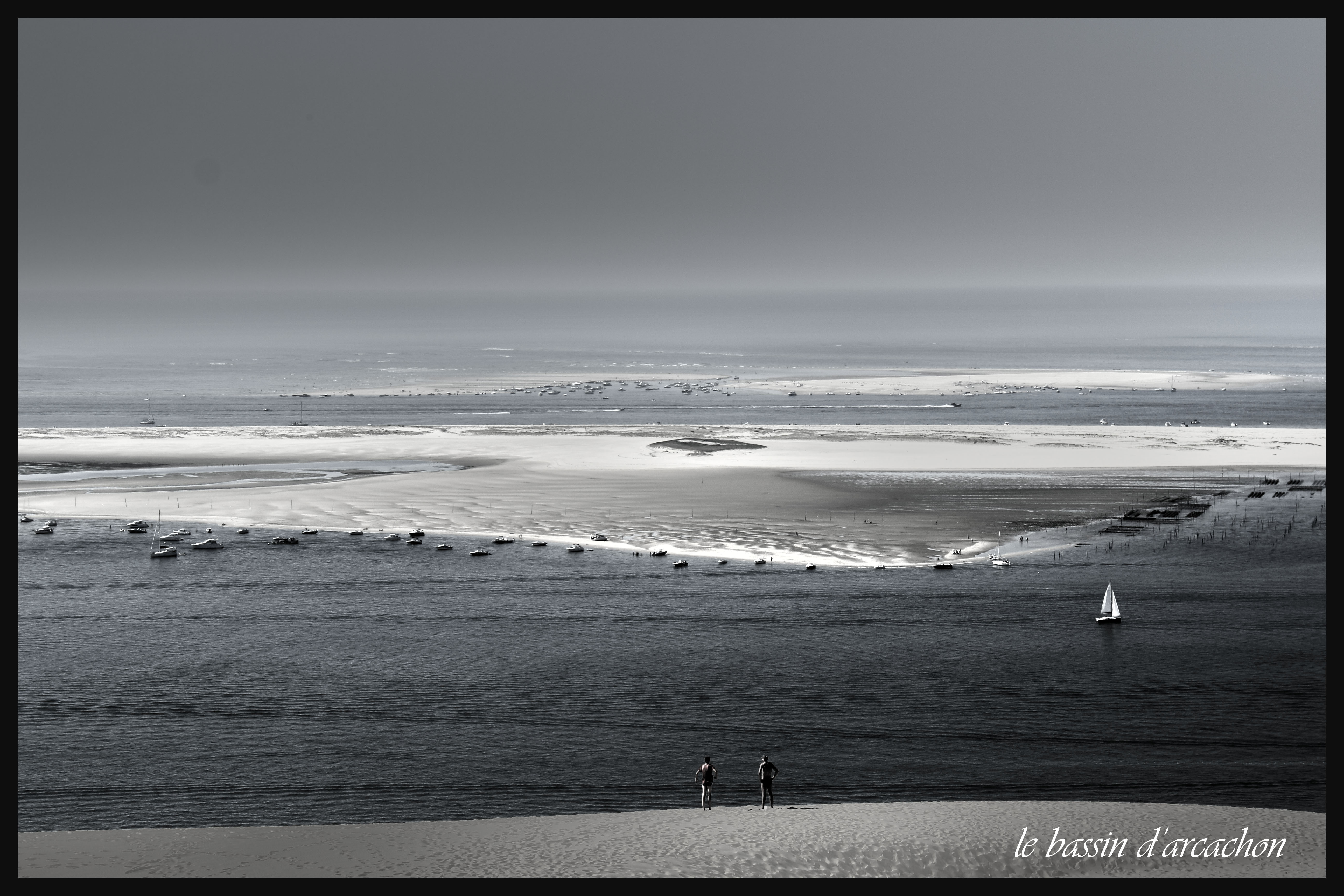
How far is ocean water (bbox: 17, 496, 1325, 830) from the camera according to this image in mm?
33656

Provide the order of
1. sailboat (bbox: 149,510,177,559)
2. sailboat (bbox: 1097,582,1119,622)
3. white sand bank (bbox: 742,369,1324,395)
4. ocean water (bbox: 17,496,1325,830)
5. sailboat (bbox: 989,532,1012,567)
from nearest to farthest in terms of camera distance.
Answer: ocean water (bbox: 17,496,1325,830), sailboat (bbox: 1097,582,1119,622), sailboat (bbox: 989,532,1012,567), sailboat (bbox: 149,510,177,559), white sand bank (bbox: 742,369,1324,395)

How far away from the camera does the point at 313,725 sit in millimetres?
39156

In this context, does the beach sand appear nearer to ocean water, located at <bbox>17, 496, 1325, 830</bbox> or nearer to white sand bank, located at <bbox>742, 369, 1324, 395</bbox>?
ocean water, located at <bbox>17, 496, 1325, 830</bbox>

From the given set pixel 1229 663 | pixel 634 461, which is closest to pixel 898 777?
pixel 1229 663

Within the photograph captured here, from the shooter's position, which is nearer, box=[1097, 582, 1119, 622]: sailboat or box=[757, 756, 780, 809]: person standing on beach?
box=[757, 756, 780, 809]: person standing on beach

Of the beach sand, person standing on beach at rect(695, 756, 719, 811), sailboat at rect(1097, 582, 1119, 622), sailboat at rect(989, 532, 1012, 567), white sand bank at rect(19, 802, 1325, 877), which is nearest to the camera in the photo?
white sand bank at rect(19, 802, 1325, 877)

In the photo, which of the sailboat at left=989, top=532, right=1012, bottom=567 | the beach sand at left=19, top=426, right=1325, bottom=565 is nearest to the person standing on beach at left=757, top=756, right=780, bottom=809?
the beach sand at left=19, top=426, right=1325, bottom=565

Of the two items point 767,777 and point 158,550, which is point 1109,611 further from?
point 158,550

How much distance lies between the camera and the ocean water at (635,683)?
110 feet

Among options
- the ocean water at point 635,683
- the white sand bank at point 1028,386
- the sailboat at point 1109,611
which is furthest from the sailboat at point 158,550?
the white sand bank at point 1028,386

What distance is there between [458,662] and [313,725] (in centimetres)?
808

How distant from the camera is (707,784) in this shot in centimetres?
3009

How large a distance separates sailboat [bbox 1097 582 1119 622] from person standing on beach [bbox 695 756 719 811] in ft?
79.5

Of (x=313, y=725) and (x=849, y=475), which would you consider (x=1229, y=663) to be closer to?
(x=313, y=725)
